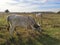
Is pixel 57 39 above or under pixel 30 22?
under

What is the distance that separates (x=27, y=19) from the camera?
13367 millimetres

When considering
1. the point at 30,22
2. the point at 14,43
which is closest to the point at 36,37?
the point at 30,22

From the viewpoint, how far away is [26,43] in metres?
10.9

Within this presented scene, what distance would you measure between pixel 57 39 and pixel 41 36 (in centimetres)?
135

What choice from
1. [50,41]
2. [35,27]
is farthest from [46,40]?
[35,27]

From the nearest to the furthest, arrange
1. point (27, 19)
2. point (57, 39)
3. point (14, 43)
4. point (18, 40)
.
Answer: point (14, 43), point (18, 40), point (57, 39), point (27, 19)

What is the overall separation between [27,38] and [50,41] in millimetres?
1631

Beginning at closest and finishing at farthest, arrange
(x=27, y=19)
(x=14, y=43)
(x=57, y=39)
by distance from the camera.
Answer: (x=14, y=43)
(x=57, y=39)
(x=27, y=19)

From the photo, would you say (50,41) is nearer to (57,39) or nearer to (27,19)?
(57,39)

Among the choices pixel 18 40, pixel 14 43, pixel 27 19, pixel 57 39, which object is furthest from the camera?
pixel 27 19

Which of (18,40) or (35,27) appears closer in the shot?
(18,40)

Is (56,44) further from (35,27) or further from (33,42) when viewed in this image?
(35,27)

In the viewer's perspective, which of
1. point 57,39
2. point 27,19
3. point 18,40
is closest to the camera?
point 18,40

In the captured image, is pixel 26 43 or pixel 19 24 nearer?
pixel 26 43
